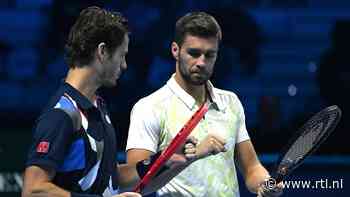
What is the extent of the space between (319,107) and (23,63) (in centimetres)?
183

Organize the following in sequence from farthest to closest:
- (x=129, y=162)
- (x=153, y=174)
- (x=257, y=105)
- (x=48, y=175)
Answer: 1. (x=257, y=105)
2. (x=129, y=162)
3. (x=153, y=174)
4. (x=48, y=175)

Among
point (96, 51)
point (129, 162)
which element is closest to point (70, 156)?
point (96, 51)

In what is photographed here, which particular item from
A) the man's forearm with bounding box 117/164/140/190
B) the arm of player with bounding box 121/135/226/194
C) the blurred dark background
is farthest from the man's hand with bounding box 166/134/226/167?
the blurred dark background

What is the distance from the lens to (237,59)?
5.91 m

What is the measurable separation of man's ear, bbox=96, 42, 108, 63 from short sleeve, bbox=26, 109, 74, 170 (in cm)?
27

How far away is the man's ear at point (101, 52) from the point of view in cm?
328

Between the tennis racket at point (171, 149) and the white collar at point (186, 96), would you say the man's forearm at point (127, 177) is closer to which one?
the tennis racket at point (171, 149)

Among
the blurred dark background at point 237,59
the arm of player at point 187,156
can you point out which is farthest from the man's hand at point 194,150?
the blurred dark background at point 237,59

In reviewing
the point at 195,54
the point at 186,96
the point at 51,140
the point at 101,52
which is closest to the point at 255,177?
the point at 186,96

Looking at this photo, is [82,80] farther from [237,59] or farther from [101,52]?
[237,59]

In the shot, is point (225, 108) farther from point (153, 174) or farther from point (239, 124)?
point (153, 174)

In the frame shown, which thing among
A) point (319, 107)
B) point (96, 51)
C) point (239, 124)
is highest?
point (96, 51)

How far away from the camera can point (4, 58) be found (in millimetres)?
5828

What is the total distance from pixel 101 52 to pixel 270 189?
1009mm
